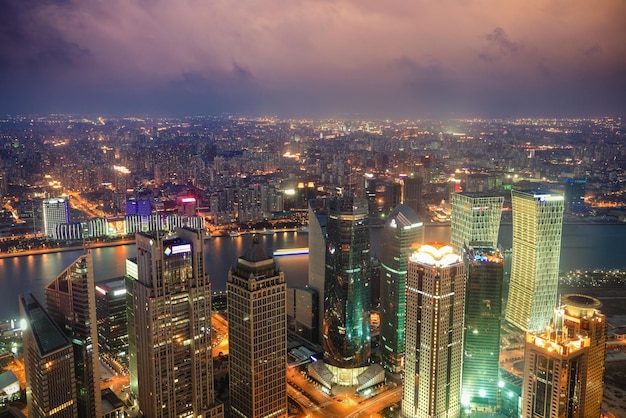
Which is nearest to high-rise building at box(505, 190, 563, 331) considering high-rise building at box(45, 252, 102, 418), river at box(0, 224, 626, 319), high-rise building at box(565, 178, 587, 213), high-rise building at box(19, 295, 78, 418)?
river at box(0, 224, 626, 319)

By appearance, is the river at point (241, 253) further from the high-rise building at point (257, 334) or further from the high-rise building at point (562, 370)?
the high-rise building at point (562, 370)

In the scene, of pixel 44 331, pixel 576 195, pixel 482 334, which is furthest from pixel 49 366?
pixel 576 195

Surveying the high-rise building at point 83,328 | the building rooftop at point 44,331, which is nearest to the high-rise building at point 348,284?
the high-rise building at point 83,328

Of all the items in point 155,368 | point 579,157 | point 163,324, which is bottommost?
point 155,368

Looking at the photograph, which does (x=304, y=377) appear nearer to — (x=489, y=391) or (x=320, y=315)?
(x=320, y=315)

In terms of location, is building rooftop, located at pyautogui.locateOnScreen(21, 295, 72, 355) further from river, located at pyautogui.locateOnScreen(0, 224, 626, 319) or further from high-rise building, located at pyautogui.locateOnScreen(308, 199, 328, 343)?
river, located at pyautogui.locateOnScreen(0, 224, 626, 319)

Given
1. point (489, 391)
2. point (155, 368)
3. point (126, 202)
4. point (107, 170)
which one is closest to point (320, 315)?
point (489, 391)
